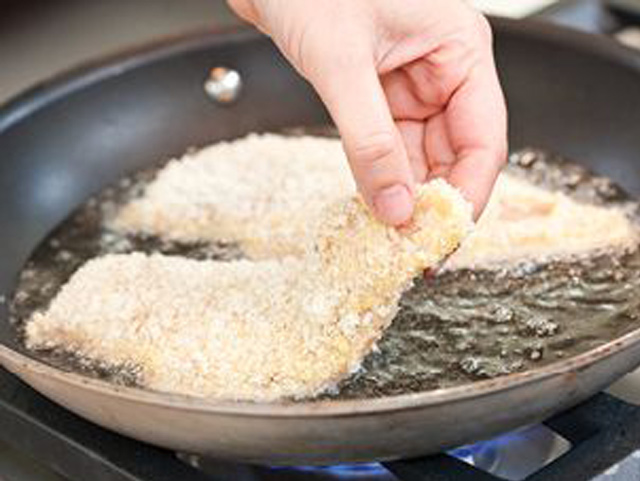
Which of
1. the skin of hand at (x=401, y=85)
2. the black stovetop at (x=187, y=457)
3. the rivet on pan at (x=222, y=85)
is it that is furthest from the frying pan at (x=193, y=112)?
the skin of hand at (x=401, y=85)

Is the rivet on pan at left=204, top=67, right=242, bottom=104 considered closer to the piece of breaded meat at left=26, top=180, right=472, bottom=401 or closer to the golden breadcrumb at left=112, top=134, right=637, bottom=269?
the golden breadcrumb at left=112, top=134, right=637, bottom=269

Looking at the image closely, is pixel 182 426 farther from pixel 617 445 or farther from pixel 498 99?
pixel 498 99

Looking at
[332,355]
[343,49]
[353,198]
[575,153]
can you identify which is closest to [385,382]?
[332,355]

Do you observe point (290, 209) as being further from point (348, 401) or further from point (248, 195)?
point (348, 401)

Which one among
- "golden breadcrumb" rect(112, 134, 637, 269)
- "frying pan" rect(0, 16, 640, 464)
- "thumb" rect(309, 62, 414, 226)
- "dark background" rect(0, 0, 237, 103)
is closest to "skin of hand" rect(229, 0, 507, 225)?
"thumb" rect(309, 62, 414, 226)

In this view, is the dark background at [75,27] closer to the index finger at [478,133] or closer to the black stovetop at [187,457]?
the index finger at [478,133]

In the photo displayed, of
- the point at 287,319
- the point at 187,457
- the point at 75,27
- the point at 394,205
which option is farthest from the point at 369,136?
the point at 75,27
